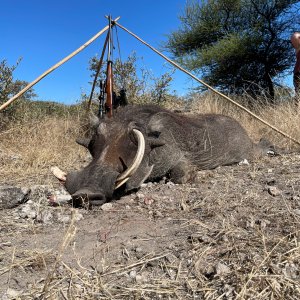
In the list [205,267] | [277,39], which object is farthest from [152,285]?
[277,39]

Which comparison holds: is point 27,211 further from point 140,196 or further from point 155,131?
point 155,131

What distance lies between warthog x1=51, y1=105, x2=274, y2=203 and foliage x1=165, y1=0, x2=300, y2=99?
21.9 ft

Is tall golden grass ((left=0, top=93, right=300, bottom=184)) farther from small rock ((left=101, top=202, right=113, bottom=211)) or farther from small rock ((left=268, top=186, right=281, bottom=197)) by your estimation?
small rock ((left=268, top=186, right=281, bottom=197))

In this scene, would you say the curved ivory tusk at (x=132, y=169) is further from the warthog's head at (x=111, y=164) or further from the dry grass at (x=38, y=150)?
the dry grass at (x=38, y=150)

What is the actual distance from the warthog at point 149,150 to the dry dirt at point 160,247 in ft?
0.66

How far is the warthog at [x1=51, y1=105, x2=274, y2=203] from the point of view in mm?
3061

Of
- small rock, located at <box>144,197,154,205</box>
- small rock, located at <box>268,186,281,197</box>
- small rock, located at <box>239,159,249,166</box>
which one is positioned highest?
small rock, located at <box>239,159,249,166</box>

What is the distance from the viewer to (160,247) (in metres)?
2.13

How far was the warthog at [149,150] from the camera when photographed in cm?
306

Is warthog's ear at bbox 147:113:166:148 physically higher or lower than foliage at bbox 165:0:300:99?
lower

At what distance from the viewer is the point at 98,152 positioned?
3.42m

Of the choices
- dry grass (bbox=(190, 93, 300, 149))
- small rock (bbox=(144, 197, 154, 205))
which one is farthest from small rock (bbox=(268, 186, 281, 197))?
dry grass (bbox=(190, 93, 300, 149))

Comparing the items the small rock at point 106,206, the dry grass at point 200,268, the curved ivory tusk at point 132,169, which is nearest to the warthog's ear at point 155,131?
the curved ivory tusk at point 132,169

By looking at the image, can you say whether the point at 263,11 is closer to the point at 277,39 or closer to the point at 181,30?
the point at 277,39
